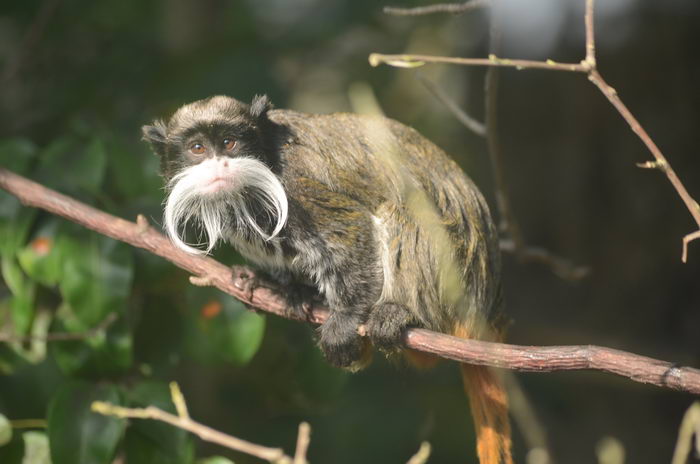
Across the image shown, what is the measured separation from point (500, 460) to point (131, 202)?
1798mm

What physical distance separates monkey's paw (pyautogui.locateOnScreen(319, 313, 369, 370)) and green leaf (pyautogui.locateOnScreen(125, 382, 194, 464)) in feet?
1.95

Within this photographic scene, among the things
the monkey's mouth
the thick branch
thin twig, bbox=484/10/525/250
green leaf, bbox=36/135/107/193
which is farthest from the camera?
green leaf, bbox=36/135/107/193

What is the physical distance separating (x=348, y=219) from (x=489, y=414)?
84cm

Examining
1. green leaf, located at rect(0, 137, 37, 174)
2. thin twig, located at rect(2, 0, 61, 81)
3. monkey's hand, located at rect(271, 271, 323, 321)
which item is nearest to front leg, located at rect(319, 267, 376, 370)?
monkey's hand, located at rect(271, 271, 323, 321)

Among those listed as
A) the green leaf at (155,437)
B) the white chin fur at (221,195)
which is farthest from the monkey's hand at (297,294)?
the green leaf at (155,437)

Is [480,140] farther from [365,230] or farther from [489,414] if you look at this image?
[489,414]

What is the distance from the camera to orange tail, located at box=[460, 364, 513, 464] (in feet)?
9.00

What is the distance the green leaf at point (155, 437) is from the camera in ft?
9.23

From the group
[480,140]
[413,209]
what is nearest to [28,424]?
[413,209]

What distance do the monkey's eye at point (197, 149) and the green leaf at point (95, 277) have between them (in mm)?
583

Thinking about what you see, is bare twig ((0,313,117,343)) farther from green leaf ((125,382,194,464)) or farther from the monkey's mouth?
the monkey's mouth

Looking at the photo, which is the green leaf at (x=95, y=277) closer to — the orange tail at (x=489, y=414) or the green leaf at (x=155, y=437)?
the green leaf at (x=155, y=437)

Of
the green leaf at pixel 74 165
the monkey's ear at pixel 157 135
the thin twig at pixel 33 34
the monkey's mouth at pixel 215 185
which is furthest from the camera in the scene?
the thin twig at pixel 33 34

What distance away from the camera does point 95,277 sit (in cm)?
292
